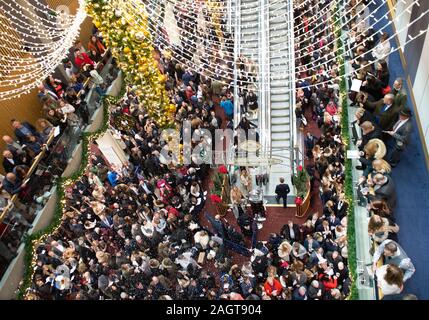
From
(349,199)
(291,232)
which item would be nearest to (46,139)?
(291,232)

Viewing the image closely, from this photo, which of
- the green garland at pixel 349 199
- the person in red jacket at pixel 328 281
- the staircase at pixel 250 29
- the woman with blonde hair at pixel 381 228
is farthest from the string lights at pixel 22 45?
the woman with blonde hair at pixel 381 228

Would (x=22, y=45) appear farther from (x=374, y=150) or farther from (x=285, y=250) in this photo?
(x=374, y=150)

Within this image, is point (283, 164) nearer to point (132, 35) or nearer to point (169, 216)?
point (169, 216)

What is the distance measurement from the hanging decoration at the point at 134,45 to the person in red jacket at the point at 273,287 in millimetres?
6991

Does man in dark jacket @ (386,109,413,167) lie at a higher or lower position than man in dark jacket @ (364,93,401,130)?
lower

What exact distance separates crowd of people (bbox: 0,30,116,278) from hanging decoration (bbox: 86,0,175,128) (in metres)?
2.19

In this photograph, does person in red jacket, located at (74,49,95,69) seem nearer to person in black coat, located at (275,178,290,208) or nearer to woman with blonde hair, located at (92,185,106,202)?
woman with blonde hair, located at (92,185,106,202)

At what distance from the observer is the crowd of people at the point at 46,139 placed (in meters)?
12.9

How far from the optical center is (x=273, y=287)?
1013 cm

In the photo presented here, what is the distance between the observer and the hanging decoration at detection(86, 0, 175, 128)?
12695 millimetres

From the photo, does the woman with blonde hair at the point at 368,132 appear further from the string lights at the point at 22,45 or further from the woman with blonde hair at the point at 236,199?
the string lights at the point at 22,45

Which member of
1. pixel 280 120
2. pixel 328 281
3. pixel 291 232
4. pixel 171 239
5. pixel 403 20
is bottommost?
pixel 328 281

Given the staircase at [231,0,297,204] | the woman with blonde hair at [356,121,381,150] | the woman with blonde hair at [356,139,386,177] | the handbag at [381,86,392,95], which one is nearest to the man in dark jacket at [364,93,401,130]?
the woman with blonde hair at [356,121,381,150]

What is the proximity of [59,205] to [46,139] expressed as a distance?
208cm
